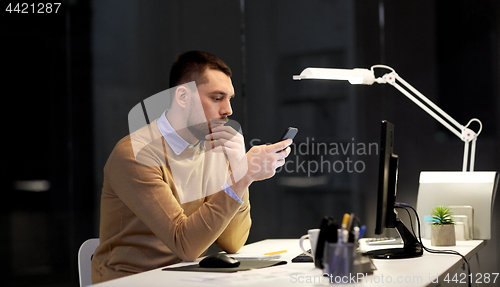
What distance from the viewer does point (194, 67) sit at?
185 cm

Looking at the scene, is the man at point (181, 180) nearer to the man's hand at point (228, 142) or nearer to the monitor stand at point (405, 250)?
the man's hand at point (228, 142)

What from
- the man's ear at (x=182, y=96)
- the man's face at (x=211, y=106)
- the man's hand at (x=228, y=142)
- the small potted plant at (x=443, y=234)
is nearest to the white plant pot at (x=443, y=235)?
the small potted plant at (x=443, y=234)

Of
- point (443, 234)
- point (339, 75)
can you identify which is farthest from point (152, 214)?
point (443, 234)

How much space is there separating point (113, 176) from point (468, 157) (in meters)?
1.79

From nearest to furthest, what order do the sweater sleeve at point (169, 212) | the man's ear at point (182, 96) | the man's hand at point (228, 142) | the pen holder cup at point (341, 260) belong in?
the pen holder cup at point (341, 260) < the sweater sleeve at point (169, 212) < the man's hand at point (228, 142) < the man's ear at point (182, 96)

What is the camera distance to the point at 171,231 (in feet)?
4.88

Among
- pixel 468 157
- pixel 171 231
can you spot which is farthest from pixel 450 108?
pixel 171 231

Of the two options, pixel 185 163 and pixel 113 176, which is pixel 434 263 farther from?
pixel 113 176

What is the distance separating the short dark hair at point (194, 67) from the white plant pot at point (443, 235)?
101cm

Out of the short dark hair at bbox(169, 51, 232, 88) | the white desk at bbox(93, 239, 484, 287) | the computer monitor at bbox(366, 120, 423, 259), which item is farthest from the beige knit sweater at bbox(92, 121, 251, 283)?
the computer monitor at bbox(366, 120, 423, 259)

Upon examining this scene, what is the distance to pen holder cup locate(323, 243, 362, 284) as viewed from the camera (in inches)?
43.1

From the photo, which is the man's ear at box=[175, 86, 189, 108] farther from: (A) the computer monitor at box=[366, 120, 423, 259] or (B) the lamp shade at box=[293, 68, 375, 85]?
(A) the computer monitor at box=[366, 120, 423, 259]

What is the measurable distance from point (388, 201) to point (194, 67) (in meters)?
0.86

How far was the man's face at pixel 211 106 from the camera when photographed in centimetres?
180
